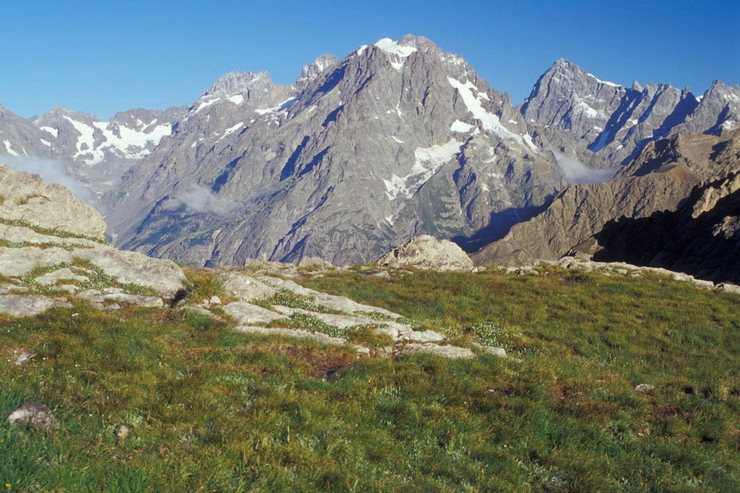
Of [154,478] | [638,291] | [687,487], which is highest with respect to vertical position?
[638,291]

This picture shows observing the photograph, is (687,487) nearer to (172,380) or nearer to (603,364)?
(603,364)

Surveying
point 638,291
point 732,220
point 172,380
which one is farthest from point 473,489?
point 732,220

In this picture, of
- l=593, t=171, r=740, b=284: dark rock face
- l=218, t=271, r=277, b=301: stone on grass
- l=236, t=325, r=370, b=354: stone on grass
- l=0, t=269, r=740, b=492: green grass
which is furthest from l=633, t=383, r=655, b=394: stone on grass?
l=593, t=171, r=740, b=284: dark rock face

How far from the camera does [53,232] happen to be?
89.6 feet

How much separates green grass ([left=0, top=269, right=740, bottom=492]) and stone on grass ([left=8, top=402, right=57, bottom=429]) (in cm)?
23

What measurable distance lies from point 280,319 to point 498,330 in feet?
31.6

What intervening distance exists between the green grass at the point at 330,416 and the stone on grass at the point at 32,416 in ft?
0.74

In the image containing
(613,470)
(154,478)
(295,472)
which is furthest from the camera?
(613,470)

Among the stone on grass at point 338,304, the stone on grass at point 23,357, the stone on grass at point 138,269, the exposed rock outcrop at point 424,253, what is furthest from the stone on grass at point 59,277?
the exposed rock outcrop at point 424,253

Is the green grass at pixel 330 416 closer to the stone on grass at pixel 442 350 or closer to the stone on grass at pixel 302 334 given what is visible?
the stone on grass at pixel 302 334

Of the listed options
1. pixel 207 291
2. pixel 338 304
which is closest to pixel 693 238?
pixel 338 304

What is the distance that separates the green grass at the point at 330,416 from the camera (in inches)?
298

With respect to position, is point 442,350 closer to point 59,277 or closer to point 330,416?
point 330,416

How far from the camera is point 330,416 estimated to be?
391 inches
